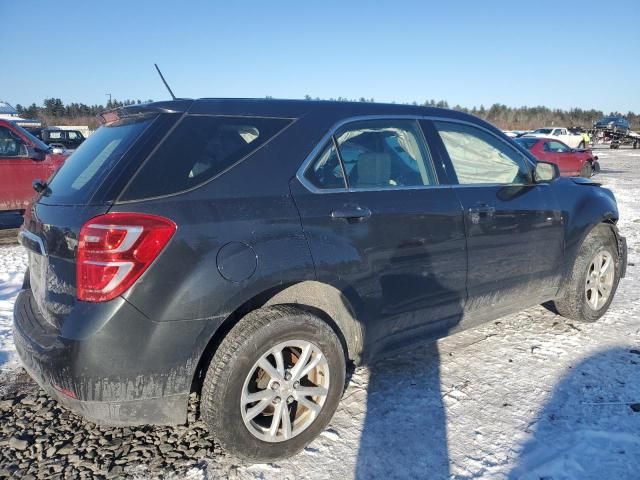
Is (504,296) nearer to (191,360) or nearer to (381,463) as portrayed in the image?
(381,463)

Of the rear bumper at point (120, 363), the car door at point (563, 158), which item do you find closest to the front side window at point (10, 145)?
the rear bumper at point (120, 363)

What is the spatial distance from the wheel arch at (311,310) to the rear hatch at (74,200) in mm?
669

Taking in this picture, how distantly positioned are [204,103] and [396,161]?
121 centimetres

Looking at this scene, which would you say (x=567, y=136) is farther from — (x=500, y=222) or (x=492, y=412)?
(x=492, y=412)

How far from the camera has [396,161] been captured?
3025mm

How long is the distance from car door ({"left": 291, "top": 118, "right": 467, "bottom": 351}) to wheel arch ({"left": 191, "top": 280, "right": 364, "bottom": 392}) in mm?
55

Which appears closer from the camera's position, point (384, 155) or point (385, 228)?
point (385, 228)

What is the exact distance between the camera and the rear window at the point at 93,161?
7.55ft

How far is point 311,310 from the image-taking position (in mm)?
2609

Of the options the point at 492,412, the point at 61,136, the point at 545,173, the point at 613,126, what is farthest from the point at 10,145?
the point at 613,126

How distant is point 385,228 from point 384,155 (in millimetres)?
528

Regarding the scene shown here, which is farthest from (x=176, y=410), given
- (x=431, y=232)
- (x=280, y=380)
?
(x=431, y=232)

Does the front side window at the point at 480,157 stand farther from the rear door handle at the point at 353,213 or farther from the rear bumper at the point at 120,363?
the rear bumper at the point at 120,363

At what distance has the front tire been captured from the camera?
7.45 ft
